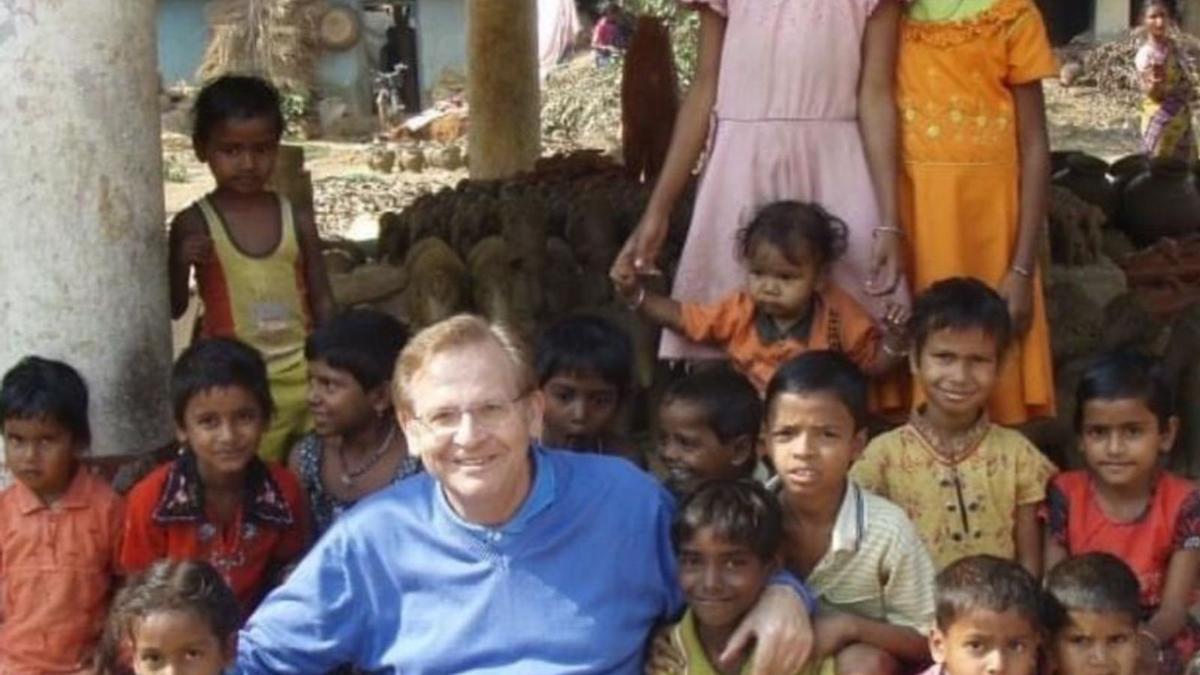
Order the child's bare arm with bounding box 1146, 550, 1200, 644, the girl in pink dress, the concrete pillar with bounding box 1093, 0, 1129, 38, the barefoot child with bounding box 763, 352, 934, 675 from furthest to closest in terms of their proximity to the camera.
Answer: the concrete pillar with bounding box 1093, 0, 1129, 38 < the girl in pink dress < the child's bare arm with bounding box 1146, 550, 1200, 644 < the barefoot child with bounding box 763, 352, 934, 675

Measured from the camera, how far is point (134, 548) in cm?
375

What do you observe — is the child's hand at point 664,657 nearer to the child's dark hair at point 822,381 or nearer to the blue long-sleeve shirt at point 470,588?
the blue long-sleeve shirt at point 470,588

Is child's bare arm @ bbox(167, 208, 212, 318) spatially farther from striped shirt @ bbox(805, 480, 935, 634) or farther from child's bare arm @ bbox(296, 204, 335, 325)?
striped shirt @ bbox(805, 480, 935, 634)

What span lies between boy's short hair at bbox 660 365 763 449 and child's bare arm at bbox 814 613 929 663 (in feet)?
1.76

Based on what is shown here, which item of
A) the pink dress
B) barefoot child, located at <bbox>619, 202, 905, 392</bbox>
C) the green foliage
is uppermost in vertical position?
the green foliage

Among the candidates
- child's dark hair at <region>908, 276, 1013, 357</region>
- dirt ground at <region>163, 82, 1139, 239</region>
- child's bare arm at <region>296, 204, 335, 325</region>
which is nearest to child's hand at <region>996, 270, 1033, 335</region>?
child's dark hair at <region>908, 276, 1013, 357</region>

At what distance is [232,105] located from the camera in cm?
440

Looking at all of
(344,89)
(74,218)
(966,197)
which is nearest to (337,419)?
(74,218)

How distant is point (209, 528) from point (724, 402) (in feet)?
3.24

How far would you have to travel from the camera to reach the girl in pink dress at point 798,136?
13.3ft

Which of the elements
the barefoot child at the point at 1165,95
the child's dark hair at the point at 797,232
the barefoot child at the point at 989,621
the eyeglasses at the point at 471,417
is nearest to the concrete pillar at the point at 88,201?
the child's dark hair at the point at 797,232

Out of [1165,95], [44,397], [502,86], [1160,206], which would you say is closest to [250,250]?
[44,397]

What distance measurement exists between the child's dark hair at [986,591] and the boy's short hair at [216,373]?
1.35 m

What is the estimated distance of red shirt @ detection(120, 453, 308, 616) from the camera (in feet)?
12.2
